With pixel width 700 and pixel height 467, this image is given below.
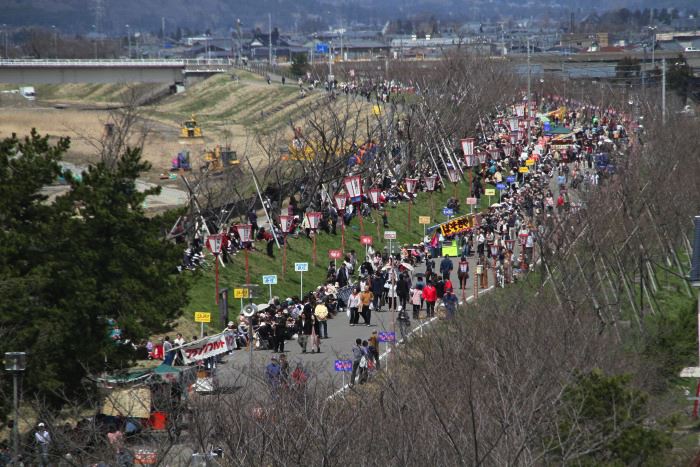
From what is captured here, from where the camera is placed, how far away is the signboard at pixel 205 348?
34.1m

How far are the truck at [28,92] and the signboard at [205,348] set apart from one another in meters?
118

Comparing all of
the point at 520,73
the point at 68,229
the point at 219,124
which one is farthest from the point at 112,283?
the point at 520,73

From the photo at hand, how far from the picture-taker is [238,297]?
4169 cm

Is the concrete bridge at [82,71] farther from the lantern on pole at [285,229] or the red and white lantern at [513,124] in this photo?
the lantern on pole at [285,229]

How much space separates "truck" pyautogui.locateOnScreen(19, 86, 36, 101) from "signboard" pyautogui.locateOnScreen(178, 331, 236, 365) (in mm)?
118233

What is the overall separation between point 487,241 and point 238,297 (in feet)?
46.7

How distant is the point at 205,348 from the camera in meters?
34.4

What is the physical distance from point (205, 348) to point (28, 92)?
12247 cm

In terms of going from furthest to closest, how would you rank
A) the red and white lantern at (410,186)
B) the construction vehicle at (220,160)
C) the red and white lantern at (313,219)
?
the construction vehicle at (220,160), the red and white lantern at (410,186), the red and white lantern at (313,219)

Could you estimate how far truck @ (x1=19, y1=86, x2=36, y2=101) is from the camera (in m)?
152

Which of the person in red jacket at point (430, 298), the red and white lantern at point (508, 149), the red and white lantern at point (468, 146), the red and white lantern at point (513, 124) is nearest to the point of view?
the person in red jacket at point (430, 298)

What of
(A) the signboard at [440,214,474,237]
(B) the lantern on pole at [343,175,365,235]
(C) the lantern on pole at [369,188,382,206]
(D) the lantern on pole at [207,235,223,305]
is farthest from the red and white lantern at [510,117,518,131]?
(D) the lantern on pole at [207,235,223,305]

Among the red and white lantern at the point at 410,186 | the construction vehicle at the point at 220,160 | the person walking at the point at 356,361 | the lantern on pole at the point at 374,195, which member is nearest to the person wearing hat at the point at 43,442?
the person walking at the point at 356,361

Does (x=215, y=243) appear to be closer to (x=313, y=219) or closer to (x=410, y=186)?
(x=313, y=219)
